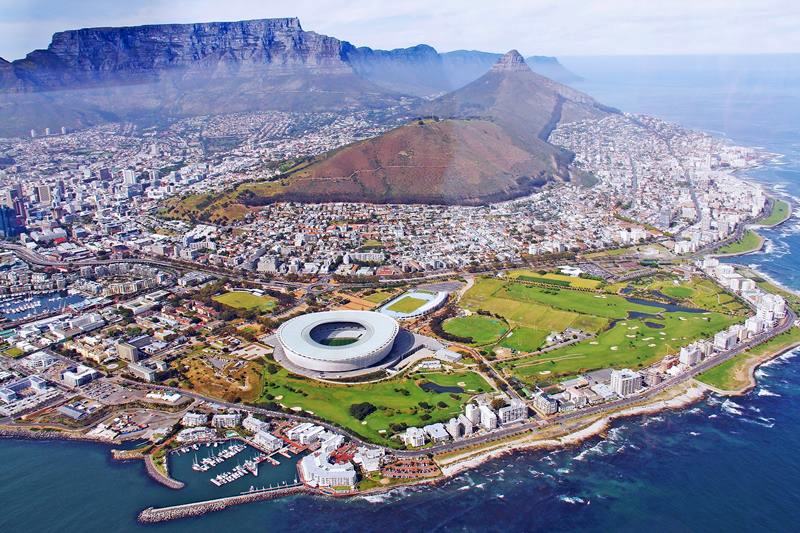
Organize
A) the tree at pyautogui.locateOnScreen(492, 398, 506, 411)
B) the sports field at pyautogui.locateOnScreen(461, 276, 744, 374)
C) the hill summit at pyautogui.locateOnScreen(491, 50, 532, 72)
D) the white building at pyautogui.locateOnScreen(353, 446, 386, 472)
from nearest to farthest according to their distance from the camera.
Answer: the white building at pyautogui.locateOnScreen(353, 446, 386, 472) < the tree at pyautogui.locateOnScreen(492, 398, 506, 411) < the sports field at pyautogui.locateOnScreen(461, 276, 744, 374) < the hill summit at pyautogui.locateOnScreen(491, 50, 532, 72)

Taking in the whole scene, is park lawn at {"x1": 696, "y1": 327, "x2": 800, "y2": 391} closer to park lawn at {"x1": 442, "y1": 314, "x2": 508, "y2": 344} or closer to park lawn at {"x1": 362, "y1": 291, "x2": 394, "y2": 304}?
park lawn at {"x1": 442, "y1": 314, "x2": 508, "y2": 344}

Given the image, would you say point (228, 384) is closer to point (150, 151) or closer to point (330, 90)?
point (150, 151)

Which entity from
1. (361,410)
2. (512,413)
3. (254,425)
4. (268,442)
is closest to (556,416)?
(512,413)

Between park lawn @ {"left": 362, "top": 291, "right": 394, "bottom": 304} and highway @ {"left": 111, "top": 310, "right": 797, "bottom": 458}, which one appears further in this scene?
park lawn @ {"left": 362, "top": 291, "right": 394, "bottom": 304}

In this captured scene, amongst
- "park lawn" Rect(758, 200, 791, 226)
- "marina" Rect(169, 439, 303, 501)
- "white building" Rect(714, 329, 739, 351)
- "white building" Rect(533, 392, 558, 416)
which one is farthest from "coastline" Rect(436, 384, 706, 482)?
"park lawn" Rect(758, 200, 791, 226)

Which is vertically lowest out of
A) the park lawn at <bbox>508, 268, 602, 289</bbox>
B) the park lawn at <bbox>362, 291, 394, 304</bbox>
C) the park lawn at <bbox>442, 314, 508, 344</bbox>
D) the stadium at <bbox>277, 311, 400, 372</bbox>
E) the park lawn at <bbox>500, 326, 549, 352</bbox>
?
the park lawn at <bbox>500, 326, 549, 352</bbox>

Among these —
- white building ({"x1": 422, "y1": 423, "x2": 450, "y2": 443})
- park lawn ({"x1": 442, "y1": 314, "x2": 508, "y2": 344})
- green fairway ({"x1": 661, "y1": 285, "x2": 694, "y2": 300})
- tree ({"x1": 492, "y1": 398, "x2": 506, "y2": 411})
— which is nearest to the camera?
white building ({"x1": 422, "y1": 423, "x2": 450, "y2": 443})
